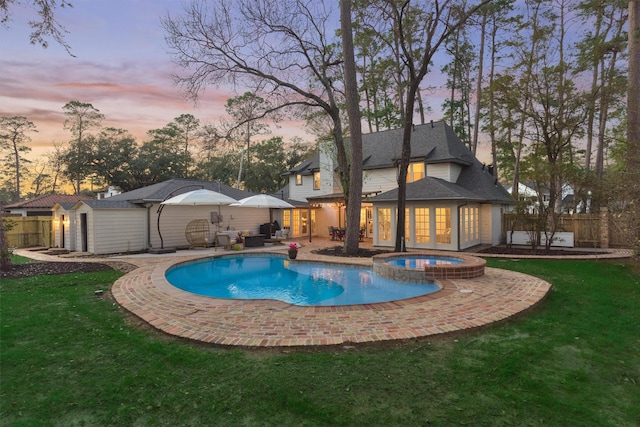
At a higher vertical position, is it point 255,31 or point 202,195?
point 255,31

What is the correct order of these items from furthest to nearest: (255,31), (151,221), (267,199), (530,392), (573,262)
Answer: (267,199) < (151,221) < (255,31) < (573,262) < (530,392)

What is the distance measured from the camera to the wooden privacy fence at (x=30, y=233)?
51.7ft

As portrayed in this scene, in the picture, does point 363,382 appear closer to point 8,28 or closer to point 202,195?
point 8,28

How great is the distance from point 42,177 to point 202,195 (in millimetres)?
34444

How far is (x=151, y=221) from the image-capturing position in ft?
47.1

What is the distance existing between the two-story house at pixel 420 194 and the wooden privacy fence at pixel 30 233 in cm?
1200

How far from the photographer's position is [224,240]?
50.4 ft

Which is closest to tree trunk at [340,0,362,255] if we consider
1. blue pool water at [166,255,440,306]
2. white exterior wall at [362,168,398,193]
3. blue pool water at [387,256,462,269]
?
blue pool water at [166,255,440,306]

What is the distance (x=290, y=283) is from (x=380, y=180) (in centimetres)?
1104

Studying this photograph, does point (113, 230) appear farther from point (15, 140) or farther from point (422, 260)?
point (15, 140)

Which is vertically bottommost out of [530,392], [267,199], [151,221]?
[530,392]

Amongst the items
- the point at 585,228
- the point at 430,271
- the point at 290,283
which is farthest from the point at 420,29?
the point at 290,283

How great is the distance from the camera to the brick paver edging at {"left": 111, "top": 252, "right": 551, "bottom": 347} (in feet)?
13.5

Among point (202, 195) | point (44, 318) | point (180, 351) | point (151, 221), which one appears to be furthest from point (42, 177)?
point (180, 351)
